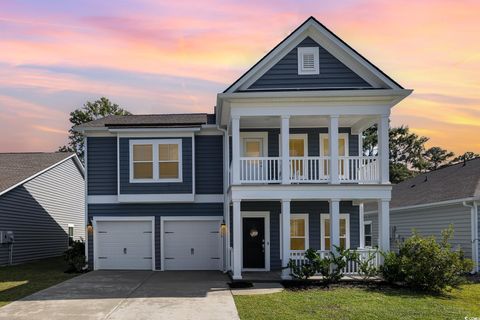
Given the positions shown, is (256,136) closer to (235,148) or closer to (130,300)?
(235,148)

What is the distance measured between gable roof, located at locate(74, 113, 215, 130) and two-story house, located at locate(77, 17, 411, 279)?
0.05 metres

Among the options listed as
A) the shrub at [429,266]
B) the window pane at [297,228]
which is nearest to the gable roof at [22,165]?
the window pane at [297,228]

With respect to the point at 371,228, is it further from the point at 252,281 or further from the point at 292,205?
the point at 252,281

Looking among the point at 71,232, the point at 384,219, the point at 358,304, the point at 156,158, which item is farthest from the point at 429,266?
the point at 71,232

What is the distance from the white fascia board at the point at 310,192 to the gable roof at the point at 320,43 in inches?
124

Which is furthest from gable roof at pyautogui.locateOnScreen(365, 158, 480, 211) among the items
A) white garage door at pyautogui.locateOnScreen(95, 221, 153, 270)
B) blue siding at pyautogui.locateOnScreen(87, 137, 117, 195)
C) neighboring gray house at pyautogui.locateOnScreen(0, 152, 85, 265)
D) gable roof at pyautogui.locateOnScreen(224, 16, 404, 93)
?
neighboring gray house at pyautogui.locateOnScreen(0, 152, 85, 265)

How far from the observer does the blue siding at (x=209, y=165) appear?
64.6 ft

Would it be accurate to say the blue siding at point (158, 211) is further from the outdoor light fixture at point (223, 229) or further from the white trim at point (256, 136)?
the white trim at point (256, 136)

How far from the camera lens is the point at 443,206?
20.5 m

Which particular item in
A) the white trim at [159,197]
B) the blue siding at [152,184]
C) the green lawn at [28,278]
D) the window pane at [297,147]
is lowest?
the green lawn at [28,278]

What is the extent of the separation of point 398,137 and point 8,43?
52015mm

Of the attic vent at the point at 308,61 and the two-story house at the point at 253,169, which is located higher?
the attic vent at the point at 308,61

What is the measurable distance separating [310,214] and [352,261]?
3.57m

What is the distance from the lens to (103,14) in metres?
12.1
